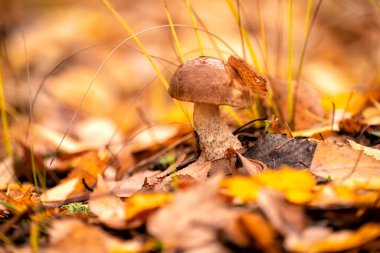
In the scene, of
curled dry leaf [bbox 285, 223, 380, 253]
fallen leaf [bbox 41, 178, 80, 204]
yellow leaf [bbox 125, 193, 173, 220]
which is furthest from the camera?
fallen leaf [bbox 41, 178, 80, 204]

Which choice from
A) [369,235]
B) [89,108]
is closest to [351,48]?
[89,108]

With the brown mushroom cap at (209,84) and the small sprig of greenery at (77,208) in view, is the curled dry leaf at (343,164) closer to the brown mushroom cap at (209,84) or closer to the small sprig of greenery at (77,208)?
the brown mushroom cap at (209,84)

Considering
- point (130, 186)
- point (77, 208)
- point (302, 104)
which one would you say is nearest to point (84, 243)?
point (77, 208)

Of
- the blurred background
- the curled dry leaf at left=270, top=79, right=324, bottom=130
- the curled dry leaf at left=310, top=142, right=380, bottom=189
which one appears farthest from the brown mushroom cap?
the blurred background

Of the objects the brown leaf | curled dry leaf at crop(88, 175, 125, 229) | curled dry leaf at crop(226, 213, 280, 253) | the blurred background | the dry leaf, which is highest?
the brown leaf

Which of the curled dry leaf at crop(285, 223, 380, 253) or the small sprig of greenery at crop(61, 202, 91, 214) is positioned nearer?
the curled dry leaf at crop(285, 223, 380, 253)

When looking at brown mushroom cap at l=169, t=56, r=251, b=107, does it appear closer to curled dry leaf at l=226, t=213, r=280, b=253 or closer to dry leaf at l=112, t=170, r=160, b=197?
dry leaf at l=112, t=170, r=160, b=197

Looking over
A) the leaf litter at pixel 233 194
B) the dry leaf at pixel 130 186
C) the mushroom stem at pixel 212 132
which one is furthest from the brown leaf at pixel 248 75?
the dry leaf at pixel 130 186

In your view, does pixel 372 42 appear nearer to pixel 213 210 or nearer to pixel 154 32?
pixel 154 32
